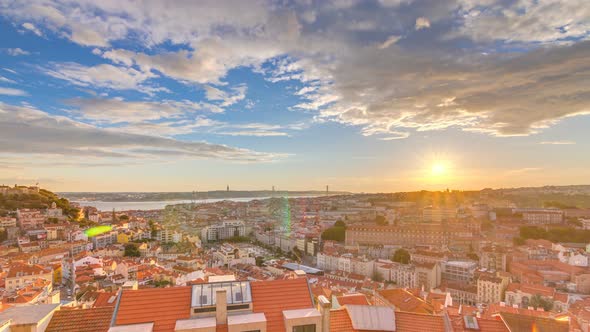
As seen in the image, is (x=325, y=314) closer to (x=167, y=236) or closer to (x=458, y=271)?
(x=458, y=271)

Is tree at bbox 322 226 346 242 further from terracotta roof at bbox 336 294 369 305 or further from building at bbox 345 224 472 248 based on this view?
terracotta roof at bbox 336 294 369 305

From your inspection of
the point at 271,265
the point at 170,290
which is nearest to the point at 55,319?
the point at 170,290

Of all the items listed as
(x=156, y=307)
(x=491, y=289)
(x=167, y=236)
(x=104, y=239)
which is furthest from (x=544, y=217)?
(x=156, y=307)

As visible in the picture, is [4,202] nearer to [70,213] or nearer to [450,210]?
[70,213]

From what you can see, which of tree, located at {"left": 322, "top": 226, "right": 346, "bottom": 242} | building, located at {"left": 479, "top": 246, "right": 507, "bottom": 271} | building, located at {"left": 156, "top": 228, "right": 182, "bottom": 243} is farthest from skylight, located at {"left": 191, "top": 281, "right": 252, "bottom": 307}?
tree, located at {"left": 322, "top": 226, "right": 346, "bottom": 242}

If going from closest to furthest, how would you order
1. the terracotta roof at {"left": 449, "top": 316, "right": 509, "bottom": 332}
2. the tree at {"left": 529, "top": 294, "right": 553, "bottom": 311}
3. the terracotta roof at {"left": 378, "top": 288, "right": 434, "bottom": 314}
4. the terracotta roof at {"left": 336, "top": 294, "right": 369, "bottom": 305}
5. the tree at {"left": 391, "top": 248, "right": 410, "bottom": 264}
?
the terracotta roof at {"left": 449, "top": 316, "right": 509, "bottom": 332}, the terracotta roof at {"left": 336, "top": 294, "right": 369, "bottom": 305}, the terracotta roof at {"left": 378, "top": 288, "right": 434, "bottom": 314}, the tree at {"left": 529, "top": 294, "right": 553, "bottom": 311}, the tree at {"left": 391, "top": 248, "right": 410, "bottom": 264}
